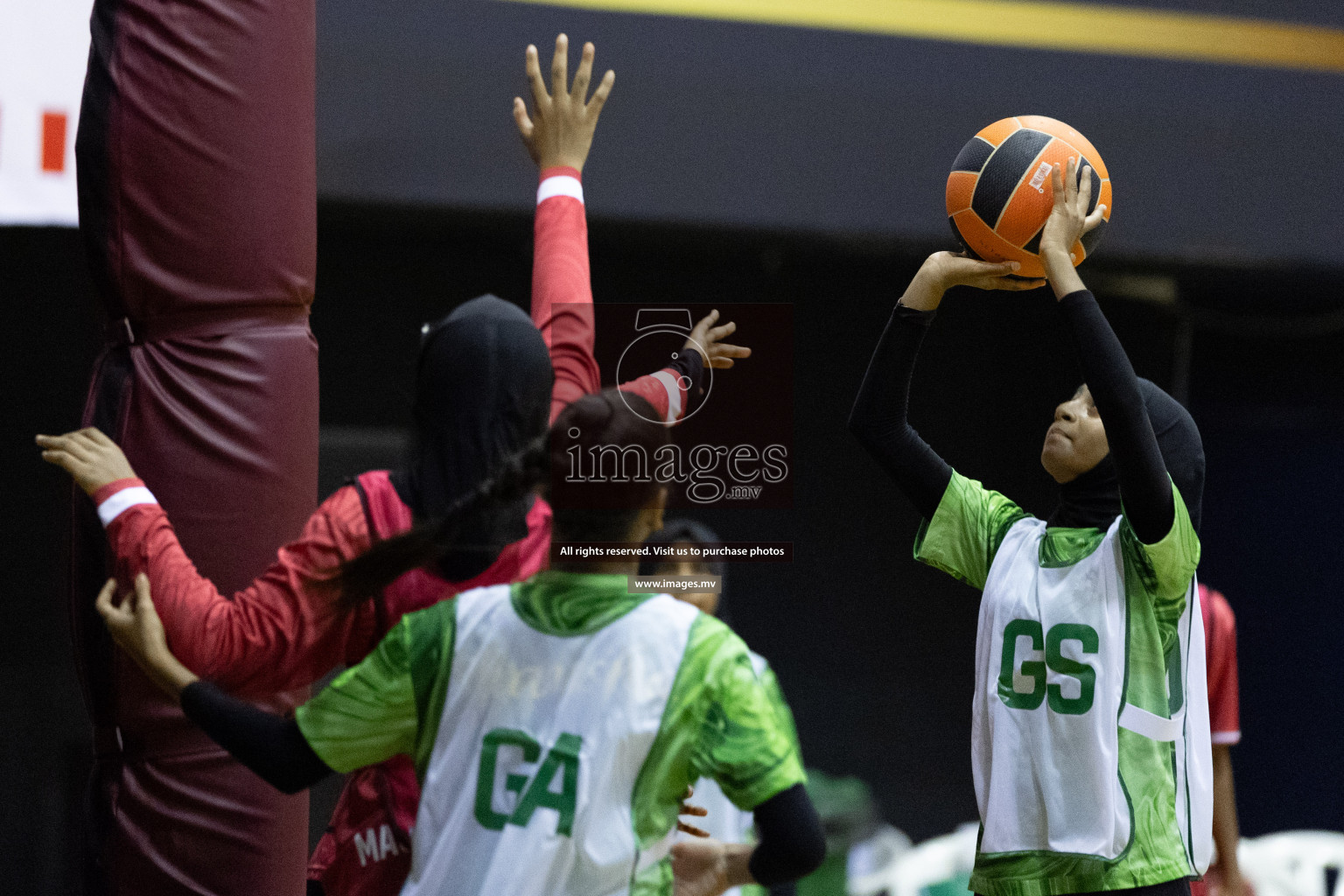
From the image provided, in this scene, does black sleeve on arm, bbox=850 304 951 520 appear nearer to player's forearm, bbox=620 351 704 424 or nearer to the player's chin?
the player's chin

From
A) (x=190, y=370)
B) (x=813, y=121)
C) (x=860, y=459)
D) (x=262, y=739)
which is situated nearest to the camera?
(x=262, y=739)

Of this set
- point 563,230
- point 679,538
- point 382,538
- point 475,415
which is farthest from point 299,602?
point 679,538

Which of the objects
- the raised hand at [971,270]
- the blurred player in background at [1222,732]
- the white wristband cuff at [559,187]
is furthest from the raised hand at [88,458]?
the blurred player in background at [1222,732]

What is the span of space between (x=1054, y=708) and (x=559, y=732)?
1.09m

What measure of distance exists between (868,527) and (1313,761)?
2576 millimetres

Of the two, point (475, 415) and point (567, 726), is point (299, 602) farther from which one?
point (567, 726)

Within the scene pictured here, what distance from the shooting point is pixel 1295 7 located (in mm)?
5965

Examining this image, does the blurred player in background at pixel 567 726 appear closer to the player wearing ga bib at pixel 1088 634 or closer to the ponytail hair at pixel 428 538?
the ponytail hair at pixel 428 538

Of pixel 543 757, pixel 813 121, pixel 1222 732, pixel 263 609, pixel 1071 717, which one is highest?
pixel 813 121

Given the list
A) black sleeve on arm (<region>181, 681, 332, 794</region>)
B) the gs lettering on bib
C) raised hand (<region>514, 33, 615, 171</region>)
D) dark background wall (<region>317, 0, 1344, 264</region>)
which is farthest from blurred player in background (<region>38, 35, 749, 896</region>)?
dark background wall (<region>317, 0, 1344, 264</region>)

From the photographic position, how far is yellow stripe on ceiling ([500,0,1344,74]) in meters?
5.30

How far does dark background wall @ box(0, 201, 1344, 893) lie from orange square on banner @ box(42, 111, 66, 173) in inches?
44.6

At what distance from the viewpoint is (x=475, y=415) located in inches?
82.9

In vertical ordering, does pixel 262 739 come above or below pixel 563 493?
below
